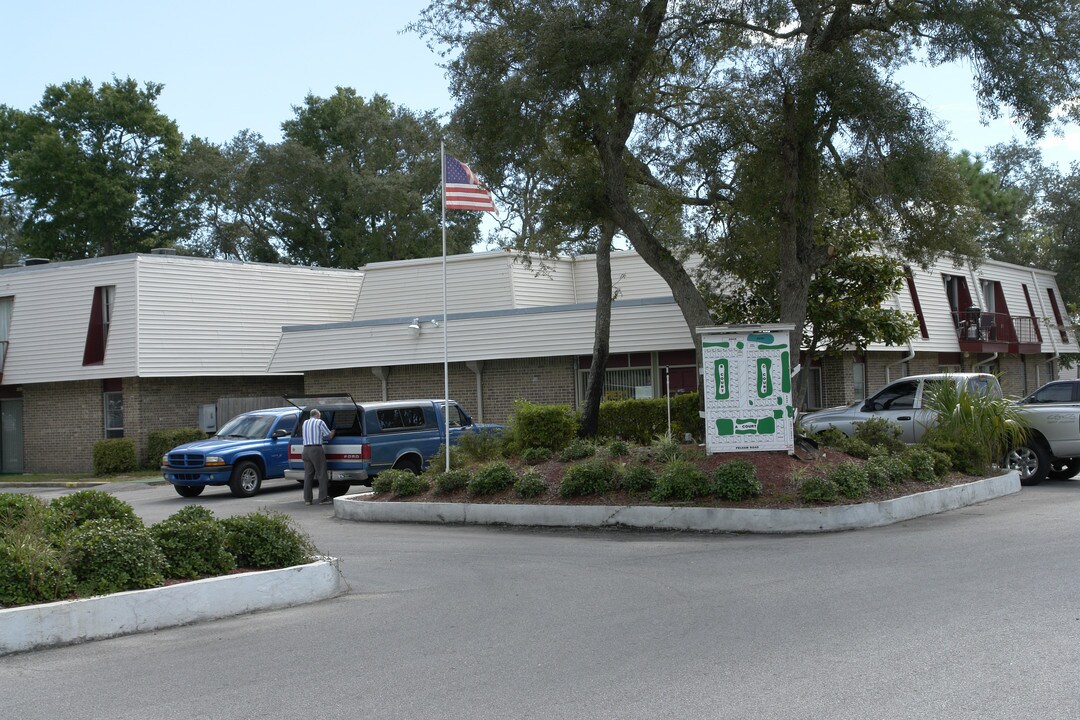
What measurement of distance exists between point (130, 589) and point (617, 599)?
4224 millimetres

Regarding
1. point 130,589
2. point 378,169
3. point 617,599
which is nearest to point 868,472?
point 617,599

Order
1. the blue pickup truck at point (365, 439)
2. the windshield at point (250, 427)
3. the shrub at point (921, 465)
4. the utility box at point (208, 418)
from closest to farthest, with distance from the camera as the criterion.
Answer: the shrub at point (921, 465)
the blue pickup truck at point (365, 439)
the windshield at point (250, 427)
the utility box at point (208, 418)

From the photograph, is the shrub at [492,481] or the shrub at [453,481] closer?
the shrub at [492,481]

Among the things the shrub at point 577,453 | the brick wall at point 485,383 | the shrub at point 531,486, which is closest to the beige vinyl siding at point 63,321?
the brick wall at point 485,383

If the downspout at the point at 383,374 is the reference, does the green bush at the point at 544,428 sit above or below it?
below

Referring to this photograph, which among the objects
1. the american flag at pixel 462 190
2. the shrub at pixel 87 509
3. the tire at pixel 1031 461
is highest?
the american flag at pixel 462 190

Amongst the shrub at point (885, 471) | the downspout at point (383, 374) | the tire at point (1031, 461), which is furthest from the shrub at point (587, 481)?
the downspout at point (383, 374)

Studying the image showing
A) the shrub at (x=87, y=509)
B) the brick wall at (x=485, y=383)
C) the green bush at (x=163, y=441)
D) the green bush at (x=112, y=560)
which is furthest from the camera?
the green bush at (x=163, y=441)

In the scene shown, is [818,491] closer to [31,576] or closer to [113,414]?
[31,576]

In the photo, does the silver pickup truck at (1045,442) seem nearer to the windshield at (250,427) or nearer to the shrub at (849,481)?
the shrub at (849,481)

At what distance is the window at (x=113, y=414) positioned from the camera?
105 feet

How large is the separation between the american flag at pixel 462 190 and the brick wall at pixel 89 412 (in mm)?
16626

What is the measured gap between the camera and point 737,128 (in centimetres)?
1638

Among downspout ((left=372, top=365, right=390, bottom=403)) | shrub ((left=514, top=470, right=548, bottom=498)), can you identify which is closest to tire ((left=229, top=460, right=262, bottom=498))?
shrub ((left=514, top=470, right=548, bottom=498))
